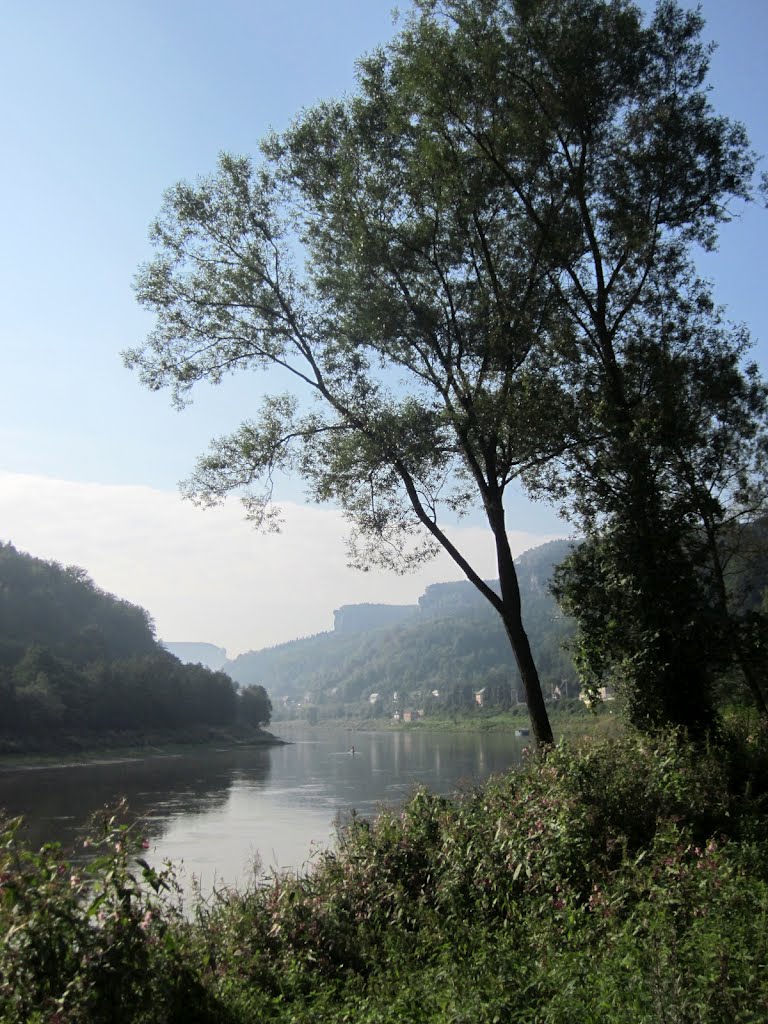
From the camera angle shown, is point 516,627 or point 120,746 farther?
point 120,746

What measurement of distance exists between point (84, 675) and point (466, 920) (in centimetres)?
8436

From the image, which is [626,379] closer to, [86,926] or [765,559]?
[765,559]

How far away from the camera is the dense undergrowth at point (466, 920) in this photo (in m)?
4.16

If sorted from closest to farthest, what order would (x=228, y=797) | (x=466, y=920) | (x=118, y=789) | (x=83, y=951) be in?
(x=83, y=951)
(x=466, y=920)
(x=228, y=797)
(x=118, y=789)

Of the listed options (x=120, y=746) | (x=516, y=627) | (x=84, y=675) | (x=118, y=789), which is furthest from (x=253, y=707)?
(x=516, y=627)

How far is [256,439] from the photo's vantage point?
1325 cm

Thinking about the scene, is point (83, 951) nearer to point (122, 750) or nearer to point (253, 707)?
point (122, 750)

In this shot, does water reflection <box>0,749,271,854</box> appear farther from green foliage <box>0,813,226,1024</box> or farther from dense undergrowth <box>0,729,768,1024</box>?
green foliage <box>0,813,226,1024</box>

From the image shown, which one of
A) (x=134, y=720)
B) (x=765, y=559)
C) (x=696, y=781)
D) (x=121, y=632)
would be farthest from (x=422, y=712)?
(x=696, y=781)

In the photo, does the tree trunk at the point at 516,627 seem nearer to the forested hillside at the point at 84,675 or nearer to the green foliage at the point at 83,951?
the green foliage at the point at 83,951

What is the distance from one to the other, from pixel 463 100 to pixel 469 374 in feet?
13.8

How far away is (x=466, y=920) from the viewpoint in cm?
600

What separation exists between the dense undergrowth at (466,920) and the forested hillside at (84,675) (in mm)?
61517

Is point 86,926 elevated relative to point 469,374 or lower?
lower
